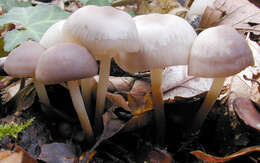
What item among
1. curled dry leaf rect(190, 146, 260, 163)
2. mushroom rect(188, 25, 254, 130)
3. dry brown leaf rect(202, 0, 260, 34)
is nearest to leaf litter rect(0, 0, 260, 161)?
dry brown leaf rect(202, 0, 260, 34)

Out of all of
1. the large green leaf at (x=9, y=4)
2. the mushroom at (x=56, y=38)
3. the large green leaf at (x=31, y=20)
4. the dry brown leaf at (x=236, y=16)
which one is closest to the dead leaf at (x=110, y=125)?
the mushroom at (x=56, y=38)

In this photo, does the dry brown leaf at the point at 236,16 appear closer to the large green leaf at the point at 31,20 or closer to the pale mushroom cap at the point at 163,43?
the pale mushroom cap at the point at 163,43

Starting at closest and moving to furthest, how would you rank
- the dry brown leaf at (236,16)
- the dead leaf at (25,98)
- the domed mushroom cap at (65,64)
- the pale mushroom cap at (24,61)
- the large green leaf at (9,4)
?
the domed mushroom cap at (65,64) < the pale mushroom cap at (24,61) < the dead leaf at (25,98) < the dry brown leaf at (236,16) < the large green leaf at (9,4)

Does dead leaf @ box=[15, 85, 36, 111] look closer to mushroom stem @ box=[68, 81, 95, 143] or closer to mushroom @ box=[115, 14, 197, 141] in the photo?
mushroom stem @ box=[68, 81, 95, 143]

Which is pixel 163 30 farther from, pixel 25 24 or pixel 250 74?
pixel 25 24

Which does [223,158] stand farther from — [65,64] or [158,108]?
[65,64]

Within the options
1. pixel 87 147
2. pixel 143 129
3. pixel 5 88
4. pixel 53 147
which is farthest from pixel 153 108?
pixel 5 88
